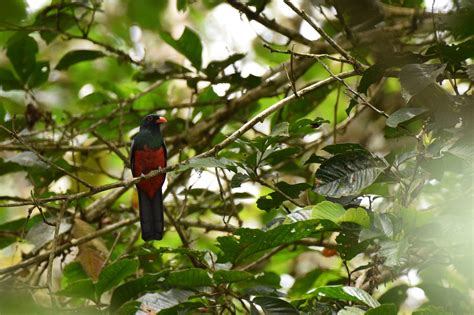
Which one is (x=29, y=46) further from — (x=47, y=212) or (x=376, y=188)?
(x=376, y=188)

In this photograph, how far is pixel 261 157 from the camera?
114 inches

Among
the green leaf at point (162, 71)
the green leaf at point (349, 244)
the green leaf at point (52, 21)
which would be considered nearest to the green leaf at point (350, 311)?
the green leaf at point (349, 244)

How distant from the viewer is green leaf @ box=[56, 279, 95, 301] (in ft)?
9.66

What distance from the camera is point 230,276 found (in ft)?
8.98

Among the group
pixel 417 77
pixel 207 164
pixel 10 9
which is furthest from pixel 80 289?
pixel 10 9

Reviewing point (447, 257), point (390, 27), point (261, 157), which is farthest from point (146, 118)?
point (447, 257)

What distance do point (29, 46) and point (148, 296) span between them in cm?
211

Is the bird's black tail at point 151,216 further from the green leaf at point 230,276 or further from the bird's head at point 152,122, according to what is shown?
the green leaf at point 230,276

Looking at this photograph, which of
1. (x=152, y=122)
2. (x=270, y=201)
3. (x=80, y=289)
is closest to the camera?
(x=80, y=289)

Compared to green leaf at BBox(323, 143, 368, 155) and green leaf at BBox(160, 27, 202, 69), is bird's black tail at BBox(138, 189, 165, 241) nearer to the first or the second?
green leaf at BBox(160, 27, 202, 69)

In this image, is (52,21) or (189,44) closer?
(189,44)

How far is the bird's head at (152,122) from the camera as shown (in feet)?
15.0

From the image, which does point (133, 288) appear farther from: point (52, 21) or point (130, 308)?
point (52, 21)

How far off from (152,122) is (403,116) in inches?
84.8
